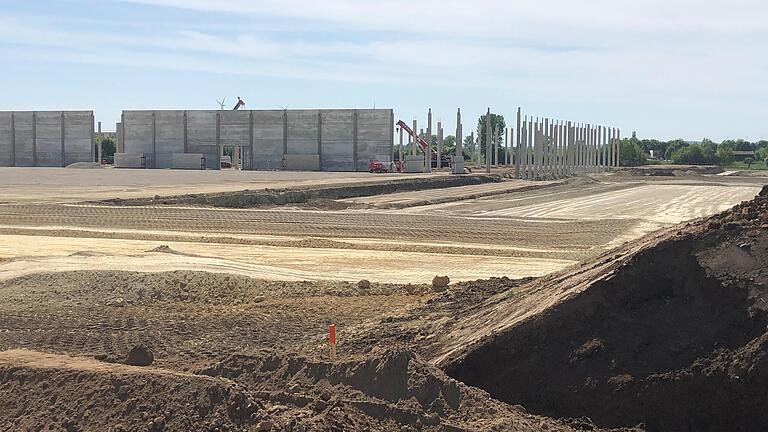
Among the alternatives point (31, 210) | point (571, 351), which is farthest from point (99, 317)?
point (31, 210)

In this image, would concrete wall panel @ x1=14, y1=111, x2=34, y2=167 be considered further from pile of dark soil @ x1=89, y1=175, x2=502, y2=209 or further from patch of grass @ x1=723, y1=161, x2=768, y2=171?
patch of grass @ x1=723, y1=161, x2=768, y2=171

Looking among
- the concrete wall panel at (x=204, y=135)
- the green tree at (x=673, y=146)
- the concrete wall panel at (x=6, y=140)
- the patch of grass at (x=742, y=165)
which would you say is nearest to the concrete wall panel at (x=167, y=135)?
the concrete wall panel at (x=204, y=135)

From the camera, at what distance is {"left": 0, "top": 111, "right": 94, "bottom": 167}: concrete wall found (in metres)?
89.1

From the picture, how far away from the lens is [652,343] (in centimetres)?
743

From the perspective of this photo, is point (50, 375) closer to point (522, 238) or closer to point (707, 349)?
point (707, 349)

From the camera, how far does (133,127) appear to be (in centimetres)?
8819

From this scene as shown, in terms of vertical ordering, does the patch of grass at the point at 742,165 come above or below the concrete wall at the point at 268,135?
below

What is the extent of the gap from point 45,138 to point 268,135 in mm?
24227

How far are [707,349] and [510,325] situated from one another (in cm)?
166

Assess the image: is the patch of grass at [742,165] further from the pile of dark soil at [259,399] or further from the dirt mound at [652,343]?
the pile of dark soil at [259,399]

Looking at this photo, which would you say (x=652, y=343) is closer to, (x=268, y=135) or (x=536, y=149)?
(x=536, y=149)

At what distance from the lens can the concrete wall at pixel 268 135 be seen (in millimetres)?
80562

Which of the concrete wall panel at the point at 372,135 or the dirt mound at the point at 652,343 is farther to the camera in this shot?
the concrete wall panel at the point at 372,135

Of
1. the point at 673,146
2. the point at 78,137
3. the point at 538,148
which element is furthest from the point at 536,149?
the point at 673,146
